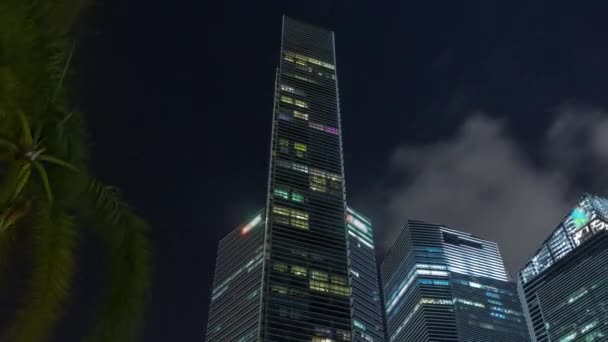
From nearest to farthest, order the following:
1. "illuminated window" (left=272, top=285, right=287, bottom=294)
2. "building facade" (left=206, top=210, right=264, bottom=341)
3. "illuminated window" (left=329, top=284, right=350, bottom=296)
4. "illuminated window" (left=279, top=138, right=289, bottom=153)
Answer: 1. "illuminated window" (left=272, top=285, right=287, bottom=294)
2. "building facade" (left=206, top=210, right=264, bottom=341)
3. "illuminated window" (left=329, top=284, right=350, bottom=296)
4. "illuminated window" (left=279, top=138, right=289, bottom=153)

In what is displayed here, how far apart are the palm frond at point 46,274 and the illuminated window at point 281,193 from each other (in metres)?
157

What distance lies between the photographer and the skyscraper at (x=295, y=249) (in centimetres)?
13775

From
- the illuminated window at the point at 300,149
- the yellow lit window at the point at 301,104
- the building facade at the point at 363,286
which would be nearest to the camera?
the building facade at the point at 363,286

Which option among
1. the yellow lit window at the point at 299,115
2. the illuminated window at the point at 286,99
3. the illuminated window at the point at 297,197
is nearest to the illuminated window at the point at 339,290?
the illuminated window at the point at 297,197

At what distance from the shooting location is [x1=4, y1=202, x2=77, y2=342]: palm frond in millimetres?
5738

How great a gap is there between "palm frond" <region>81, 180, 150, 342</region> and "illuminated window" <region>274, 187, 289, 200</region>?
15641cm

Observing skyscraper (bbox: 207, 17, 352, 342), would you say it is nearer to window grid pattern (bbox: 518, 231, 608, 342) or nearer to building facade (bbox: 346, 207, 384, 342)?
building facade (bbox: 346, 207, 384, 342)

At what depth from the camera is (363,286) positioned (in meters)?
172

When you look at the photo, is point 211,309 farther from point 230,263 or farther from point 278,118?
point 278,118

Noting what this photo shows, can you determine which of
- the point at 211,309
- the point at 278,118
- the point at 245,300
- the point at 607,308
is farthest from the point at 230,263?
the point at 607,308

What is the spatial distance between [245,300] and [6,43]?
5778 inches

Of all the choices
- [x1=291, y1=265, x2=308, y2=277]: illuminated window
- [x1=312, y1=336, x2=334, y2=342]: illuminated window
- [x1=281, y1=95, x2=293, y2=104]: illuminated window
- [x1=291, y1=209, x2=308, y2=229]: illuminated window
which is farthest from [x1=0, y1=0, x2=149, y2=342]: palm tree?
[x1=281, y1=95, x2=293, y2=104]: illuminated window

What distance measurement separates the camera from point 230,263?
172 metres

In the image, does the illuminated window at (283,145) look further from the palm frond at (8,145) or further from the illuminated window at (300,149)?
the palm frond at (8,145)
